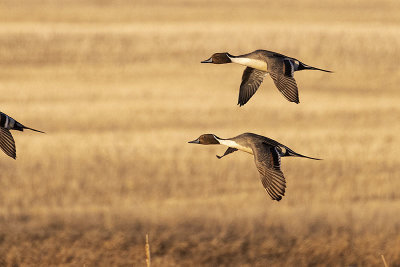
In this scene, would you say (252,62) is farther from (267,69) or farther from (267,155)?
(267,155)

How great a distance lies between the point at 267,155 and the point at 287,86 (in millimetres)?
223

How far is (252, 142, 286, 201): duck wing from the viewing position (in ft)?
9.18

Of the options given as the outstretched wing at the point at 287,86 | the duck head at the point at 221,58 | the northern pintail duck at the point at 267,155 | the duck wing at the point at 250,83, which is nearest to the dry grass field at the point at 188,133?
the duck wing at the point at 250,83

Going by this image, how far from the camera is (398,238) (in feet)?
27.1

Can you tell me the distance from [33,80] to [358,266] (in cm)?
506

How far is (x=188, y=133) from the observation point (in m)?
10.6

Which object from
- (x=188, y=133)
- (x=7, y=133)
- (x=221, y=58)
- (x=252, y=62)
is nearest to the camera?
(x=7, y=133)

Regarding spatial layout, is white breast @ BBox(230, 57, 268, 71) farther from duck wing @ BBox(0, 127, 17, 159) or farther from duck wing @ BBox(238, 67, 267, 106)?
duck wing @ BBox(0, 127, 17, 159)

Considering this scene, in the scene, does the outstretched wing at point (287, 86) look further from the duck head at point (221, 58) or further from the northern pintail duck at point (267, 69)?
the duck head at point (221, 58)

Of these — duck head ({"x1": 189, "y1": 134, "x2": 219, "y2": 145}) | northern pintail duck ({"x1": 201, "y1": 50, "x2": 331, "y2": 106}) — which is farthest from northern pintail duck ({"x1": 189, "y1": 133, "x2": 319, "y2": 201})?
northern pintail duck ({"x1": 201, "y1": 50, "x2": 331, "y2": 106})

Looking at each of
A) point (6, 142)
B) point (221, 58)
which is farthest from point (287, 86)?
point (6, 142)

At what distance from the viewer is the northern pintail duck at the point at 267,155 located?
9.27ft

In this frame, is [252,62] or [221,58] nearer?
[252,62]

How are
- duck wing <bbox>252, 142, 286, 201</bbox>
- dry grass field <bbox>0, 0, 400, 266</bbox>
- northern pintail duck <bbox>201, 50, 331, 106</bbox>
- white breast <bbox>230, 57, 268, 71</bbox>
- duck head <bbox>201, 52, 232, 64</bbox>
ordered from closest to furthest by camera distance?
duck wing <bbox>252, 142, 286, 201</bbox>, northern pintail duck <bbox>201, 50, 331, 106</bbox>, white breast <bbox>230, 57, 268, 71</bbox>, duck head <bbox>201, 52, 232, 64</bbox>, dry grass field <bbox>0, 0, 400, 266</bbox>
